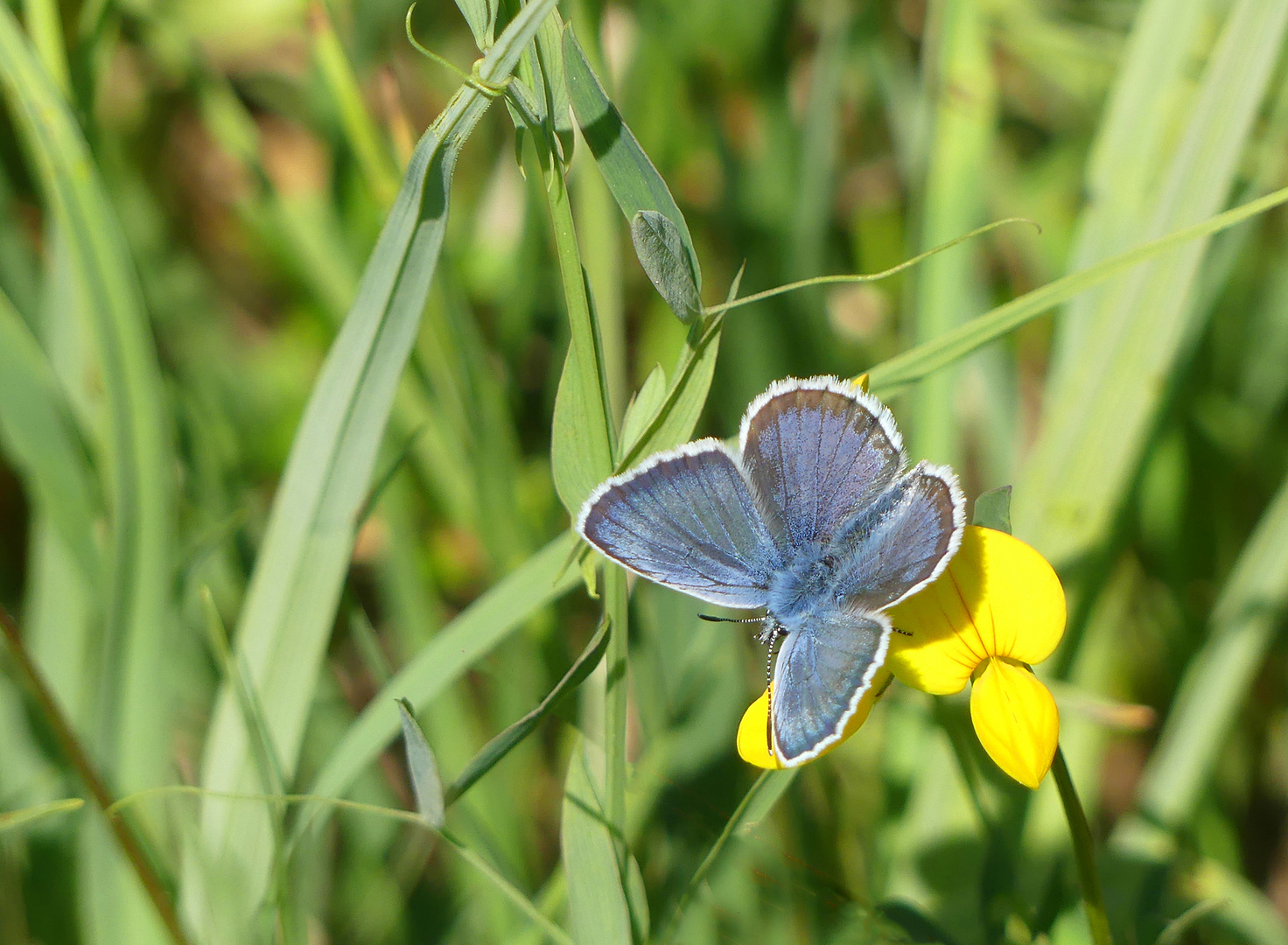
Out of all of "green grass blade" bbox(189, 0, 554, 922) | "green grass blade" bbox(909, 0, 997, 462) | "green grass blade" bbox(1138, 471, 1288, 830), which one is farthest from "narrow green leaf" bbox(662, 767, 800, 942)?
"green grass blade" bbox(1138, 471, 1288, 830)

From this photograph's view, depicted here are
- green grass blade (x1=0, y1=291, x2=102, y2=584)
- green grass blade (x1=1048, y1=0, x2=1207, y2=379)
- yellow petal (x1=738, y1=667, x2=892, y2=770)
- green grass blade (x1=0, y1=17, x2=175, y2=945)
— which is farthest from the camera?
green grass blade (x1=1048, y1=0, x2=1207, y2=379)

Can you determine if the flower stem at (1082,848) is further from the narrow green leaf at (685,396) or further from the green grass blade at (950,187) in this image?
the green grass blade at (950,187)

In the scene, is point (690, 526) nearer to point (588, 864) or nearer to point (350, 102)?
point (588, 864)

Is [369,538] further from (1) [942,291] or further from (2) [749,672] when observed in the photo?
(1) [942,291]

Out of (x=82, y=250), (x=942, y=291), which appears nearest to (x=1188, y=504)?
(x=942, y=291)

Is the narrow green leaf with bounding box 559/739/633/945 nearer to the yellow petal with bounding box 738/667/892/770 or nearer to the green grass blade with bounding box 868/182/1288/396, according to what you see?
the yellow petal with bounding box 738/667/892/770

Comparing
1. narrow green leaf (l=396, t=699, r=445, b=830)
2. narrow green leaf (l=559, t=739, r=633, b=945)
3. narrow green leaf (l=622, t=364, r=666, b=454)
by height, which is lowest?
narrow green leaf (l=559, t=739, r=633, b=945)
